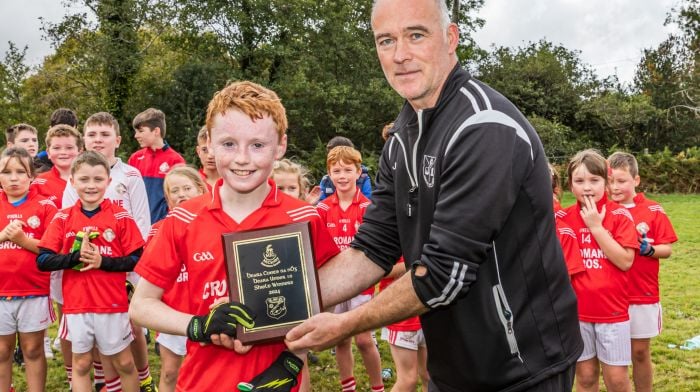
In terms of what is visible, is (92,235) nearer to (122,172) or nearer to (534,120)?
(122,172)

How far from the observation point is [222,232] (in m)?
2.84

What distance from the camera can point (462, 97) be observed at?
2420mm

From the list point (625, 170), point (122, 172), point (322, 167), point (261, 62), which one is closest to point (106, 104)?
point (261, 62)

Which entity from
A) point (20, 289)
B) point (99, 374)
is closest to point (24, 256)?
point (20, 289)

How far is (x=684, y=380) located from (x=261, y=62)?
2458 centimetres

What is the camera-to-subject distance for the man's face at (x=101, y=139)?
245 inches

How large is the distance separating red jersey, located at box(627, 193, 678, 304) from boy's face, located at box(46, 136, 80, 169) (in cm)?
575

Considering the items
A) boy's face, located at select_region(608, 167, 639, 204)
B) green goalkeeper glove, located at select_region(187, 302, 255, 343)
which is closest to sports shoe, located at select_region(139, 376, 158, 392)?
green goalkeeper glove, located at select_region(187, 302, 255, 343)

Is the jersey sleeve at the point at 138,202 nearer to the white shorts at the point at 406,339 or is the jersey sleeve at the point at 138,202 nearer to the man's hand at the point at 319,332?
the white shorts at the point at 406,339

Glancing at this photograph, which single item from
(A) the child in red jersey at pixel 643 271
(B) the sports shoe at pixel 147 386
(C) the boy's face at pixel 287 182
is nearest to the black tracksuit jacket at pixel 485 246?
(A) the child in red jersey at pixel 643 271

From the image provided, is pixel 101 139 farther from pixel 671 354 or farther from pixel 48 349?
pixel 671 354

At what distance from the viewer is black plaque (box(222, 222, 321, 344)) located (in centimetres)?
262

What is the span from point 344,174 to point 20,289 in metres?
3.24

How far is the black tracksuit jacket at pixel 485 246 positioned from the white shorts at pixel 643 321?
3.03 m
